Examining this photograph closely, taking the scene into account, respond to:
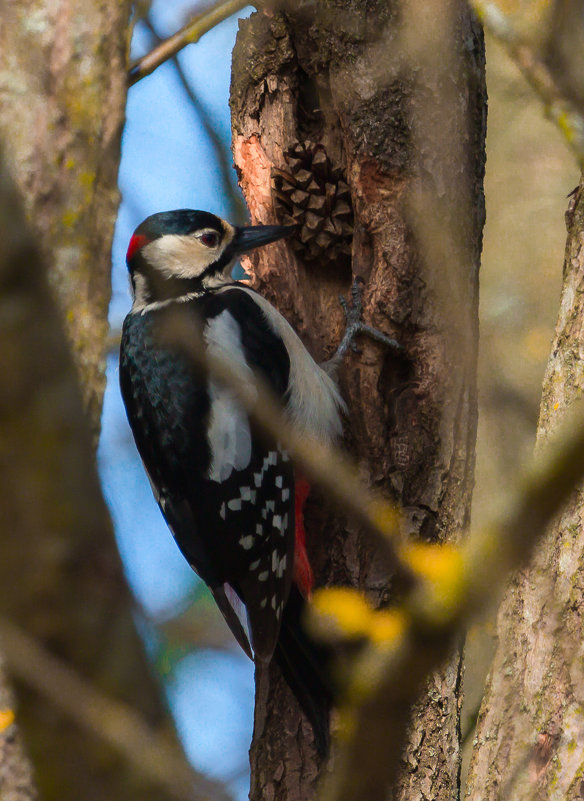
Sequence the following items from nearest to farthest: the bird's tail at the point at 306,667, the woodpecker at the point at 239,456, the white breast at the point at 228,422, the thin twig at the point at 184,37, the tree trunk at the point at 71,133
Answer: the tree trunk at the point at 71,133 → the thin twig at the point at 184,37 → the bird's tail at the point at 306,667 → the woodpecker at the point at 239,456 → the white breast at the point at 228,422

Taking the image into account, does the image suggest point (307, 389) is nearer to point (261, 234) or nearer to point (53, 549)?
point (261, 234)

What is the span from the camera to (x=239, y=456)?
2791 mm

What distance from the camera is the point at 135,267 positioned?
3381 mm

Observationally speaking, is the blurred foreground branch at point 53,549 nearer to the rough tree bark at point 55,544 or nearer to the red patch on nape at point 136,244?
the rough tree bark at point 55,544

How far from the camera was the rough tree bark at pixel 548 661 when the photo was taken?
192 centimetres

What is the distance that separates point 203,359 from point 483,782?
1148 mm

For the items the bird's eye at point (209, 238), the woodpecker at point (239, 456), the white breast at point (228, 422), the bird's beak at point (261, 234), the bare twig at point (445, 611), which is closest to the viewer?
the bare twig at point (445, 611)

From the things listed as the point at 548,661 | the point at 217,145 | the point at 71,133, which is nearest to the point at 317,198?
the point at 217,145

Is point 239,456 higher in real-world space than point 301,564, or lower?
higher

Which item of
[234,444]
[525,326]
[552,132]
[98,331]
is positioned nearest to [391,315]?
[234,444]

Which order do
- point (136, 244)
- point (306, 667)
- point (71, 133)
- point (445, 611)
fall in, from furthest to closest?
point (136, 244) → point (306, 667) → point (71, 133) → point (445, 611)

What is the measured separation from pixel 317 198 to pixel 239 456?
2.68 ft

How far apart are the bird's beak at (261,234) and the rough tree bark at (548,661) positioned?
99 cm

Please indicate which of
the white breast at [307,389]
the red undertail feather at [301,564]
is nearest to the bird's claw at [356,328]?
the white breast at [307,389]
